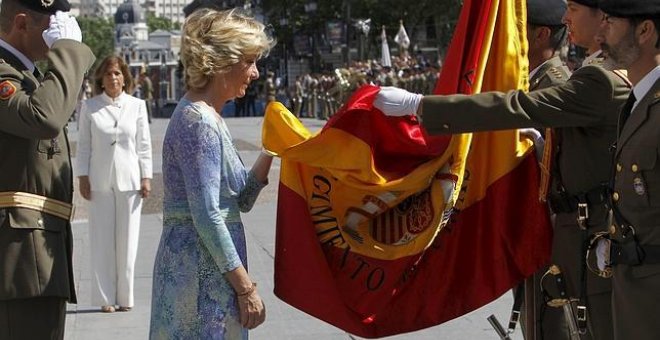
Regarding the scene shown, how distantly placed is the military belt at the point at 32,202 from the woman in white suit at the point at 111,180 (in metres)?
4.53

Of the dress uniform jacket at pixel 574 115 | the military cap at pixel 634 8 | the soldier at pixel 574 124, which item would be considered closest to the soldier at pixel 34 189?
the soldier at pixel 574 124

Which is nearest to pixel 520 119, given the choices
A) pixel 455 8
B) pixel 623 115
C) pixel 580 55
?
pixel 623 115

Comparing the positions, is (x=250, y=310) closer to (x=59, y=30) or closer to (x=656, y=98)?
(x=59, y=30)

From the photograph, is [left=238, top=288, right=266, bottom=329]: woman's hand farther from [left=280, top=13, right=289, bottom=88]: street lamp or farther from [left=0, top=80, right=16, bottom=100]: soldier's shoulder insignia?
[left=280, top=13, right=289, bottom=88]: street lamp

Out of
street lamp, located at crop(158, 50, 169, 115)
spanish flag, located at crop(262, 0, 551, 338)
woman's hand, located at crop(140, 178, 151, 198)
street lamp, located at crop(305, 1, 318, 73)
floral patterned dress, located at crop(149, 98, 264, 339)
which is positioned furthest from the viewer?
street lamp, located at crop(158, 50, 169, 115)

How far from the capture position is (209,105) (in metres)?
4.34

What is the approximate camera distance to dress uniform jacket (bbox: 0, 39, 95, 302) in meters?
3.99

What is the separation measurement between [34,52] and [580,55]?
77.5 feet

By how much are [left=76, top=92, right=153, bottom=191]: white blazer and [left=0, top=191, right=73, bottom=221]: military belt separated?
4.52 meters

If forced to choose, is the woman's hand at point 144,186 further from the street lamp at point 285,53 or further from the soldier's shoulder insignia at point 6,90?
the street lamp at point 285,53

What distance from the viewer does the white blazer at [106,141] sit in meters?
8.86

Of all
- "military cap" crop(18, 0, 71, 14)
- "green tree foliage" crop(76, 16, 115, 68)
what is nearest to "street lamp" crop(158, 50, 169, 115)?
"green tree foliage" crop(76, 16, 115, 68)

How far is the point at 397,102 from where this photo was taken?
454 centimetres

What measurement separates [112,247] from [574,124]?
17.3 feet
